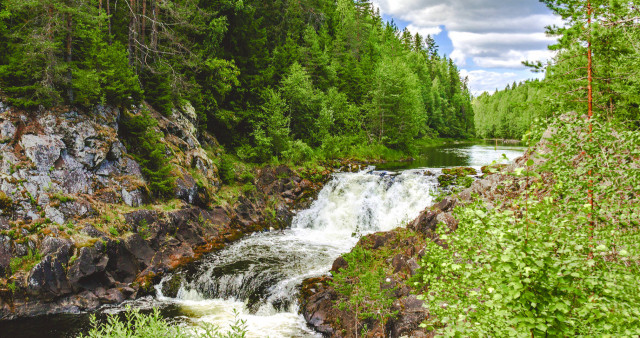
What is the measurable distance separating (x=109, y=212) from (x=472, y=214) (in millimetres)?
14273

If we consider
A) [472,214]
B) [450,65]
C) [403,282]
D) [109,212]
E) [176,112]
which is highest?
[450,65]

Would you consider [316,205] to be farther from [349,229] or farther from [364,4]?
[364,4]

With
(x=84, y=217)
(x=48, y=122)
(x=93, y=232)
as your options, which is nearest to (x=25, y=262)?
(x=93, y=232)

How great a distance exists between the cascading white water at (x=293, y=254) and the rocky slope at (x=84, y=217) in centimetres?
158

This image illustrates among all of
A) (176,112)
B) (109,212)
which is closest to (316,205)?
(176,112)

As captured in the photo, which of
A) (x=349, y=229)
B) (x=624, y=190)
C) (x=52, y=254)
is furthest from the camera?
(x=349, y=229)

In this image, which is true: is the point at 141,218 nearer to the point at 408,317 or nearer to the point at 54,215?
the point at 54,215

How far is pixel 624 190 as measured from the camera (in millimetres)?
4363

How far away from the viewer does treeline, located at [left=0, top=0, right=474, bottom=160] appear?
14.2 meters

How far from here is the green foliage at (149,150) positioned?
16.1m

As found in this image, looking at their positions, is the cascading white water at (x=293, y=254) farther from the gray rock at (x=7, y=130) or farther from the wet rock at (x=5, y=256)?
the gray rock at (x=7, y=130)

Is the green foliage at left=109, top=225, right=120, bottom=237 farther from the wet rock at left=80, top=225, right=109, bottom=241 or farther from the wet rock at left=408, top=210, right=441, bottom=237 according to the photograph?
Answer: the wet rock at left=408, top=210, right=441, bottom=237

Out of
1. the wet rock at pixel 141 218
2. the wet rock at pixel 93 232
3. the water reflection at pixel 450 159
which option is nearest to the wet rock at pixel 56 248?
the wet rock at pixel 93 232

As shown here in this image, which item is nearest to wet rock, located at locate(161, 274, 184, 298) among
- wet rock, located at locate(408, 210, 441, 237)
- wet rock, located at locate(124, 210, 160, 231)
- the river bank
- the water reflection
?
wet rock, located at locate(124, 210, 160, 231)
